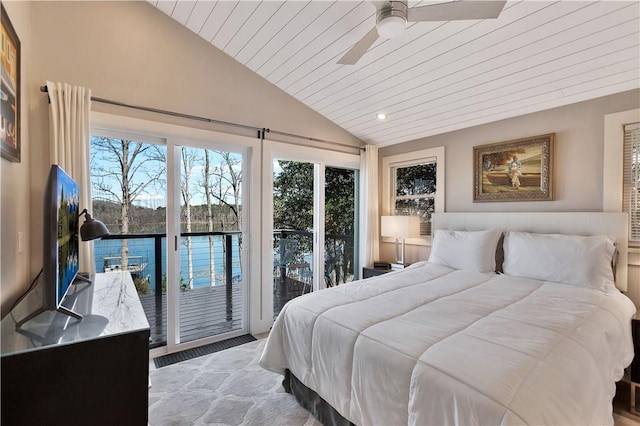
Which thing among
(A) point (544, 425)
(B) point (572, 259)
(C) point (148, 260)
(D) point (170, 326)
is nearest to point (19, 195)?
(C) point (148, 260)

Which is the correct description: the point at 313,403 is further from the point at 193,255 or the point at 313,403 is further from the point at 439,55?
the point at 439,55

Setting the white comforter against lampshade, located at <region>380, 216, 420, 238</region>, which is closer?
the white comforter

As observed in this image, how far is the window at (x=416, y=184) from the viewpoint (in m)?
3.77

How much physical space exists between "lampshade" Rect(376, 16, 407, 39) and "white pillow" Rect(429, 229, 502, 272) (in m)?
2.15

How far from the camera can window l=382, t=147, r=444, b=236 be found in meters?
3.77

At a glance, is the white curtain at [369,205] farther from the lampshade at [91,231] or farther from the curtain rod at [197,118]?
the lampshade at [91,231]

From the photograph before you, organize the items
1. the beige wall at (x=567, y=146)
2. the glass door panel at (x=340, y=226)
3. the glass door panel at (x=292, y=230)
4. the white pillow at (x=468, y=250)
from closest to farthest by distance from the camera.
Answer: the beige wall at (x=567, y=146) → the white pillow at (x=468, y=250) → the glass door panel at (x=292, y=230) → the glass door panel at (x=340, y=226)

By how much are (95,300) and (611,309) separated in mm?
3077

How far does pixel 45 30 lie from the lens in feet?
7.52

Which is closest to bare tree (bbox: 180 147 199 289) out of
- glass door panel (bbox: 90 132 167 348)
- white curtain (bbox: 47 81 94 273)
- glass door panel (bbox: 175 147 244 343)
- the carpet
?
glass door panel (bbox: 175 147 244 343)

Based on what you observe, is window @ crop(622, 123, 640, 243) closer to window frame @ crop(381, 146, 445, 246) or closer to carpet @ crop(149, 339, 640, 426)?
carpet @ crop(149, 339, 640, 426)

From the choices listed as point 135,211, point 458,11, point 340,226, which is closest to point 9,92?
point 135,211

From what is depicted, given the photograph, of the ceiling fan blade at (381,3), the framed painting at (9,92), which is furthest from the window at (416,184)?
the framed painting at (9,92)

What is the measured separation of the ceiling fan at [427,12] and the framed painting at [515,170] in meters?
1.93
